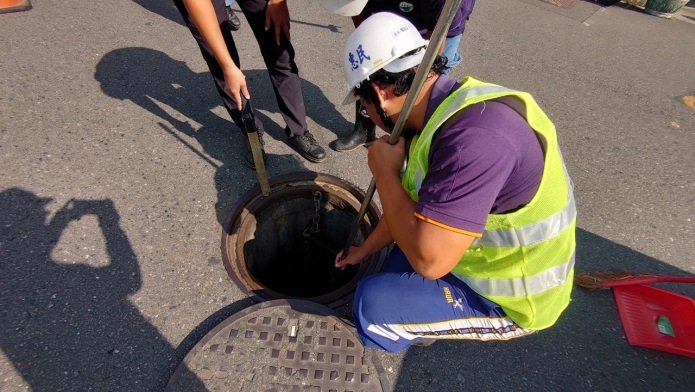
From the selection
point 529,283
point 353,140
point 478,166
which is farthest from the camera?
point 353,140

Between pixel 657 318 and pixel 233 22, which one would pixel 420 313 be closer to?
pixel 657 318

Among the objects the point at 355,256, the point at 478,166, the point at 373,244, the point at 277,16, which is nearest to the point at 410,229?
the point at 478,166

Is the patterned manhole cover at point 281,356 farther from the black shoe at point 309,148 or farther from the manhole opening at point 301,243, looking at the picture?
the black shoe at point 309,148

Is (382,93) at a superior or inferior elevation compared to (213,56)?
superior

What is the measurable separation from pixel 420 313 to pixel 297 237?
1.51 metres

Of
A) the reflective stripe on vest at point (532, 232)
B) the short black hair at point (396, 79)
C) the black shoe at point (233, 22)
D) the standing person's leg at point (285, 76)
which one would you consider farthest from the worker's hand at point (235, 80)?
the black shoe at point (233, 22)

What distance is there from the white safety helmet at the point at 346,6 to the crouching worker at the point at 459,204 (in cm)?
61

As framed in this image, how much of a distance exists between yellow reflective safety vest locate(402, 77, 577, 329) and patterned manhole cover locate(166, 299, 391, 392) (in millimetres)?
738

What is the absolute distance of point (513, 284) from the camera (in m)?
1.54

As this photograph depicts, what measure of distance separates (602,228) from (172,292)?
290cm

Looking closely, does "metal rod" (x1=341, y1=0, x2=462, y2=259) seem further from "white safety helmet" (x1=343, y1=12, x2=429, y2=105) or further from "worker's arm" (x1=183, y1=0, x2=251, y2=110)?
"worker's arm" (x1=183, y1=0, x2=251, y2=110)

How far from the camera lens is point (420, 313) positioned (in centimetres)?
179

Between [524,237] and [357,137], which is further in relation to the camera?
[357,137]

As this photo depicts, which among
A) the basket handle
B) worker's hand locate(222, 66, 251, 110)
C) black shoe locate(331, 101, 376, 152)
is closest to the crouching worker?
worker's hand locate(222, 66, 251, 110)
